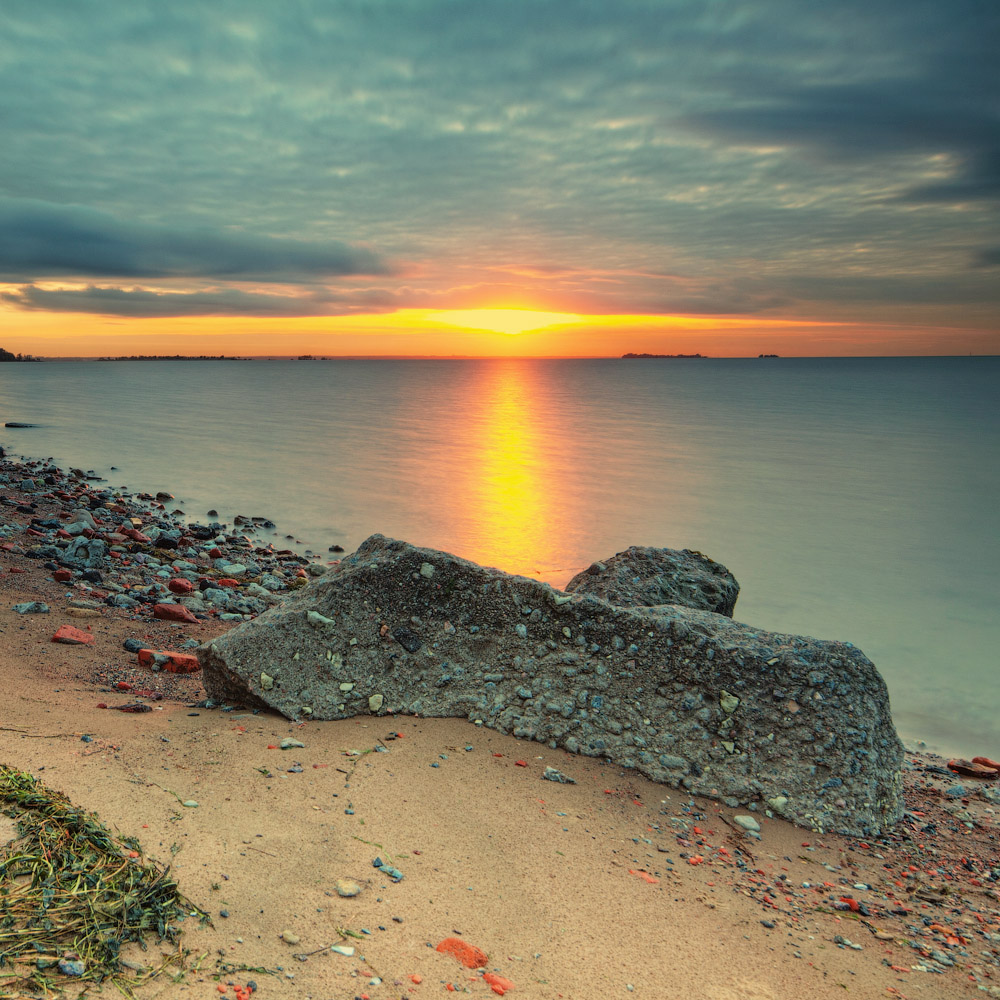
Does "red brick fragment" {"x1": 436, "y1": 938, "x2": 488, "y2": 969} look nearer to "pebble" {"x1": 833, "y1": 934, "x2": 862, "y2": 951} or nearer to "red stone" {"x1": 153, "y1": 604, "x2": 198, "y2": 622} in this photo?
"pebble" {"x1": 833, "y1": 934, "x2": 862, "y2": 951}

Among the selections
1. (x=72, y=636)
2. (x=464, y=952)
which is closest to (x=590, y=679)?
(x=464, y=952)

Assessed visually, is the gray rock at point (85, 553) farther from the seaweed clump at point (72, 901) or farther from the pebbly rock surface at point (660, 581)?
the seaweed clump at point (72, 901)

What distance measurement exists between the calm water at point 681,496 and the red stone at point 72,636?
7.03 m

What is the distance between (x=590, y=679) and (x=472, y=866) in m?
1.44

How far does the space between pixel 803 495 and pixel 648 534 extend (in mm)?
6760

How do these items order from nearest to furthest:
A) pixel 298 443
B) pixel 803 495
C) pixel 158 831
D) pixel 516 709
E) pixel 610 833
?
pixel 158 831 → pixel 610 833 → pixel 516 709 → pixel 803 495 → pixel 298 443

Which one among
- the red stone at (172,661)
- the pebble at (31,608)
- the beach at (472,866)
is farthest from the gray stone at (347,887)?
the pebble at (31,608)

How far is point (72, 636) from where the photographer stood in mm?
5414

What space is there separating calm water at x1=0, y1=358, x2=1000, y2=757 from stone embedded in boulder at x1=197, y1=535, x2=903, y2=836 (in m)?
3.38

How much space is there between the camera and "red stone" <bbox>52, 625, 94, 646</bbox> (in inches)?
210

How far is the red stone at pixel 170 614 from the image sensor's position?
265 inches

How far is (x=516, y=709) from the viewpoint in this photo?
4.19 meters

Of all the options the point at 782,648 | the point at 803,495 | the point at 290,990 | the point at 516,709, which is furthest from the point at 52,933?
the point at 803,495

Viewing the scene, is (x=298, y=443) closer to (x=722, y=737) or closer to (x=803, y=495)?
(x=803, y=495)
